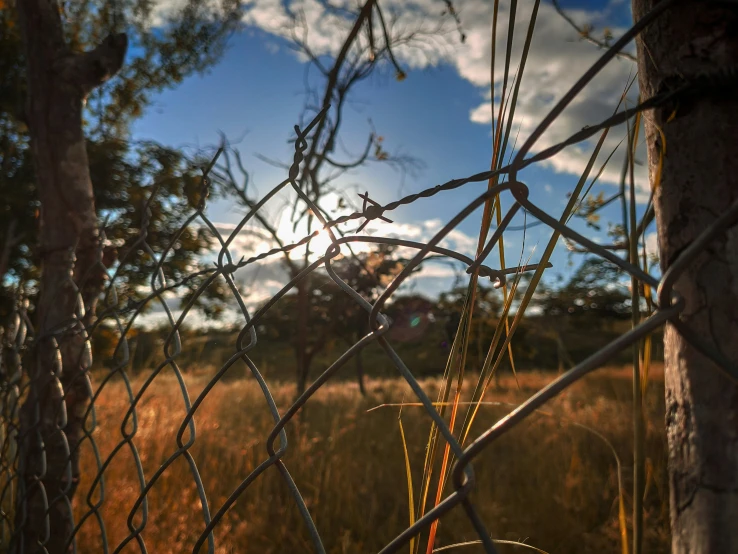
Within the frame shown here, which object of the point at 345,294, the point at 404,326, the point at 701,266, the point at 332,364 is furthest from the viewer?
the point at 404,326

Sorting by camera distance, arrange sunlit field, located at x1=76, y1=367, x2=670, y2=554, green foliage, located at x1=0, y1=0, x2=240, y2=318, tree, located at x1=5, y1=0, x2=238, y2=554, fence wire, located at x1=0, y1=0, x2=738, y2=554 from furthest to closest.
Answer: green foliage, located at x1=0, y1=0, x2=240, y2=318, sunlit field, located at x1=76, y1=367, x2=670, y2=554, tree, located at x1=5, y1=0, x2=238, y2=554, fence wire, located at x1=0, y1=0, x2=738, y2=554

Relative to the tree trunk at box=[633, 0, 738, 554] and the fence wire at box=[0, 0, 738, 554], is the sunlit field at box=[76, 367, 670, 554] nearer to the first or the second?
the fence wire at box=[0, 0, 738, 554]

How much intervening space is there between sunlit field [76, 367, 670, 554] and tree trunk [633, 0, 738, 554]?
36.3 inches

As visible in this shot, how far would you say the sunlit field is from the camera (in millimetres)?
2219

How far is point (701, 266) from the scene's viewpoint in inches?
15.6

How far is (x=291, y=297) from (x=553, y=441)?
3.37 meters

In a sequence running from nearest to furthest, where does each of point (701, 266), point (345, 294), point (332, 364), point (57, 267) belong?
point (701, 266) < point (332, 364) < point (57, 267) < point (345, 294)

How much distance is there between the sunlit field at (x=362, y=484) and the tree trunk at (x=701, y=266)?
0.92m

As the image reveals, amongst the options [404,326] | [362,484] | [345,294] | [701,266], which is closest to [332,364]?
[701,266]

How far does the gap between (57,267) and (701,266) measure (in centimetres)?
197

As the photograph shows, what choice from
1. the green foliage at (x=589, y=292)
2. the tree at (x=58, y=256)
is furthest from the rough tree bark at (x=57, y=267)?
the green foliage at (x=589, y=292)

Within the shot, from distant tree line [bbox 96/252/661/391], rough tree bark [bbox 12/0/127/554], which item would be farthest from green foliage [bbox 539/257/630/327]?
rough tree bark [bbox 12/0/127/554]

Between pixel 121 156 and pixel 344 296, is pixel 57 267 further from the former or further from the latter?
pixel 121 156

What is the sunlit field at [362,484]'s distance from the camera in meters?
2.22
